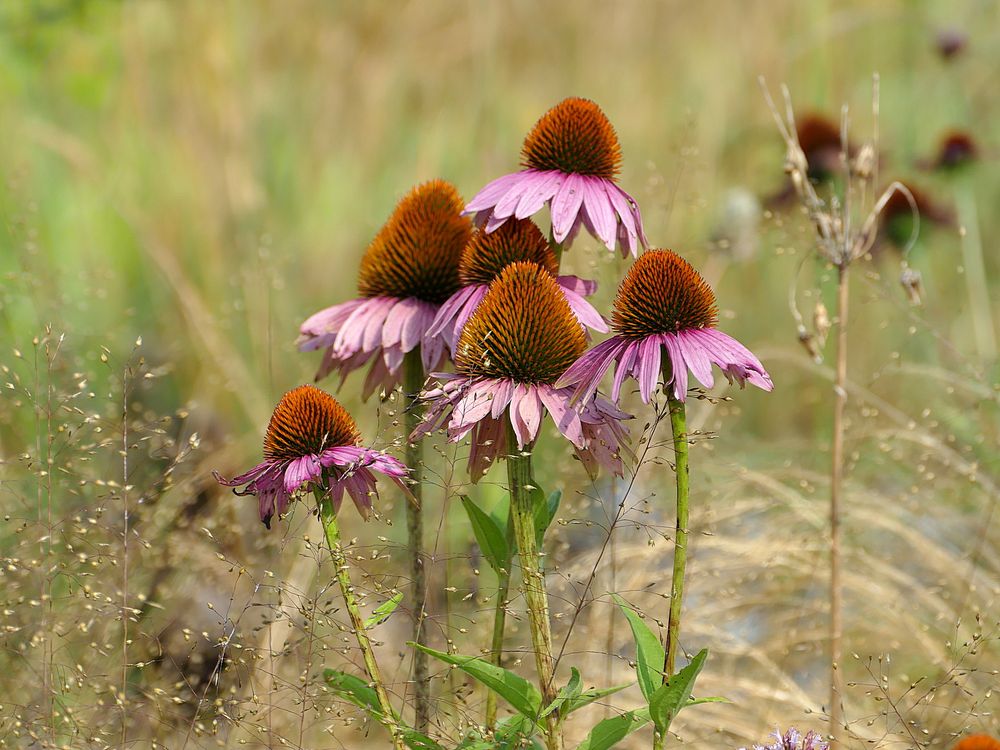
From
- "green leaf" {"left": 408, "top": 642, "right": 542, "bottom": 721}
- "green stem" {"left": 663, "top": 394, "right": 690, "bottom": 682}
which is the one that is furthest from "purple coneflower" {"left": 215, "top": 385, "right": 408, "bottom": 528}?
Answer: "green stem" {"left": 663, "top": 394, "right": 690, "bottom": 682}

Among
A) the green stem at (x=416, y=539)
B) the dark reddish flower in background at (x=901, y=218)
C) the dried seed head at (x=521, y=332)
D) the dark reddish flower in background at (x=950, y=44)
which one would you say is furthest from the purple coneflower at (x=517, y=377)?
the dark reddish flower in background at (x=950, y=44)

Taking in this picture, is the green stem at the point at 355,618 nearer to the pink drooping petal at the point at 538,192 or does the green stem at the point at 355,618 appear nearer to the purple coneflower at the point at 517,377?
the purple coneflower at the point at 517,377

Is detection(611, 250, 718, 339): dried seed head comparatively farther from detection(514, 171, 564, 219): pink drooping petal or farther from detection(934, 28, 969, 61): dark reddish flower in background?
detection(934, 28, 969, 61): dark reddish flower in background

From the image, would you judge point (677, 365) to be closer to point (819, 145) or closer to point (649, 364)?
point (649, 364)

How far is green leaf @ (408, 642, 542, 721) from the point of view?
1.13 meters

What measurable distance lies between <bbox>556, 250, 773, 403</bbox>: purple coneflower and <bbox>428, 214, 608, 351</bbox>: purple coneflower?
111 mm

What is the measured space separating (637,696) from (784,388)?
1.68 meters

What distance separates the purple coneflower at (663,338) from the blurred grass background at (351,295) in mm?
201

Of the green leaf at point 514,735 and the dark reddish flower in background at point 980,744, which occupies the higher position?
the dark reddish flower in background at point 980,744

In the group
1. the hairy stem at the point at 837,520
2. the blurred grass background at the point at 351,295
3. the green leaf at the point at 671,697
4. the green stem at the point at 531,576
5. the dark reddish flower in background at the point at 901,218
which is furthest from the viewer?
the dark reddish flower in background at the point at 901,218

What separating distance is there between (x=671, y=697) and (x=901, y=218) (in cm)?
248

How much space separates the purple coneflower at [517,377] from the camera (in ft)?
3.89

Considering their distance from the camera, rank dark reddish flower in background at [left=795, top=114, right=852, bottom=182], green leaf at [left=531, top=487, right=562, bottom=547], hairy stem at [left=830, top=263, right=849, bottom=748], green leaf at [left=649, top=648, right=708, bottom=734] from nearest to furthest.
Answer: green leaf at [left=649, top=648, right=708, bottom=734] → green leaf at [left=531, top=487, right=562, bottom=547] → hairy stem at [left=830, top=263, right=849, bottom=748] → dark reddish flower in background at [left=795, top=114, right=852, bottom=182]

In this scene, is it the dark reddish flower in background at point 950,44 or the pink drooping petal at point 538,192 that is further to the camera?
the dark reddish flower in background at point 950,44
